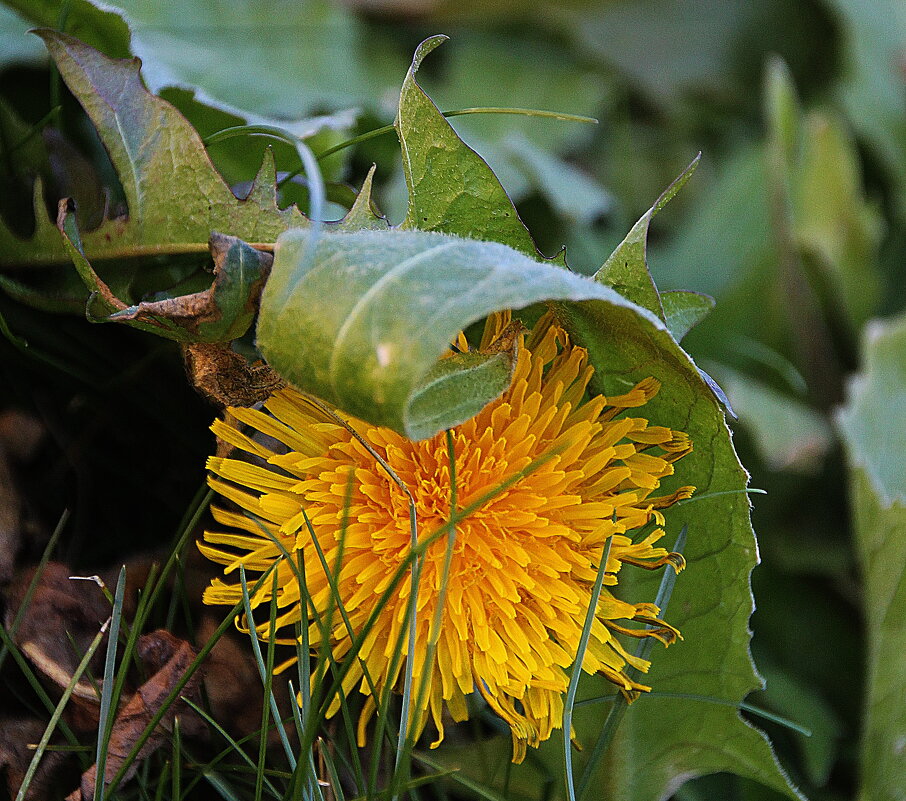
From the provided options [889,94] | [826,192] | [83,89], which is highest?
[889,94]

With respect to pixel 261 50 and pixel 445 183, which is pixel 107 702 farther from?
pixel 261 50

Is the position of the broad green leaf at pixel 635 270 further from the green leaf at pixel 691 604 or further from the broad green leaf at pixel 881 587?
the broad green leaf at pixel 881 587

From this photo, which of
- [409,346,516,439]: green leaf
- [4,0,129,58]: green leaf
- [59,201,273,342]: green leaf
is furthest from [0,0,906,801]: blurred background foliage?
[409,346,516,439]: green leaf

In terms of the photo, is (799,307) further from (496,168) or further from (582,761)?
(582,761)

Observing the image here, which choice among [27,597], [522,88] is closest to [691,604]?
[27,597]

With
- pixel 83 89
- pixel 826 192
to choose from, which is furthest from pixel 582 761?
pixel 826 192
